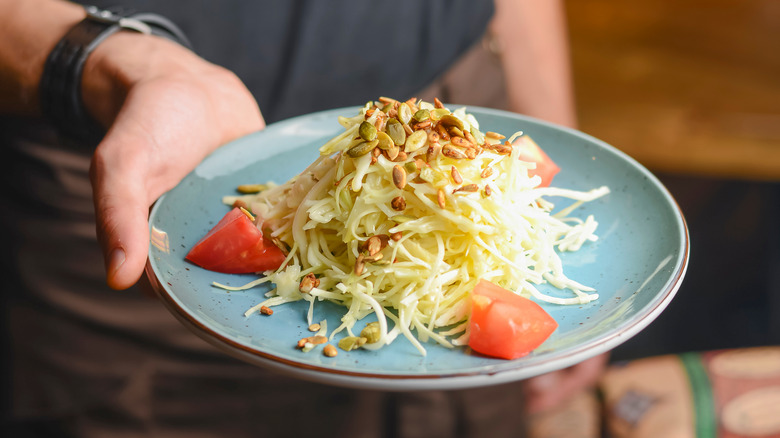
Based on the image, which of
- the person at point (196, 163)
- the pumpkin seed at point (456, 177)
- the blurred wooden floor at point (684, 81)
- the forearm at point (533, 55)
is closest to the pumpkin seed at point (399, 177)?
the pumpkin seed at point (456, 177)

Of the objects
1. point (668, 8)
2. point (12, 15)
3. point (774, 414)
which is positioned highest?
point (668, 8)

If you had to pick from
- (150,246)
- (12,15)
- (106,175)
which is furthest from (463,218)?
(12,15)

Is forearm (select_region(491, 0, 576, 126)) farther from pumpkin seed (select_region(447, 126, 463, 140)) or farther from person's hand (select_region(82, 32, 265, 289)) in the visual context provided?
pumpkin seed (select_region(447, 126, 463, 140))

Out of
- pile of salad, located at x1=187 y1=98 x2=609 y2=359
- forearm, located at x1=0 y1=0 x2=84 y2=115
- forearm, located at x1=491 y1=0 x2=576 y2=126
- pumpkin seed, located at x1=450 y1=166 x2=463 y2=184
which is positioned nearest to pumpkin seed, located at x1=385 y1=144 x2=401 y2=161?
pile of salad, located at x1=187 y1=98 x2=609 y2=359

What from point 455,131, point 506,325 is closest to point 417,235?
point 455,131

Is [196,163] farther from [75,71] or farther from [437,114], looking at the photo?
[437,114]

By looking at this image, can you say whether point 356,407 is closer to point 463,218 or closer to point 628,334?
point 463,218

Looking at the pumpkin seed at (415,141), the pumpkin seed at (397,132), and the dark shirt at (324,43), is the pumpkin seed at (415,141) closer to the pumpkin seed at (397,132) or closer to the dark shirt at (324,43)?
the pumpkin seed at (397,132)
